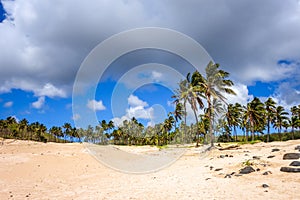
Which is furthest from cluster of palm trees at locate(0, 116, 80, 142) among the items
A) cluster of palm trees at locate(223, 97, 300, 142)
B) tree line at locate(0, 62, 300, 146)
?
cluster of palm trees at locate(223, 97, 300, 142)

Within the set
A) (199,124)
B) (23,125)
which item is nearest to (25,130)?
(23,125)

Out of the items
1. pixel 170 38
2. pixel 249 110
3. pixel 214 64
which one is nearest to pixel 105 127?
pixel 249 110

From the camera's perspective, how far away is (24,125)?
132 m

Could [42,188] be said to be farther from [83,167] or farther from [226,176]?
[226,176]

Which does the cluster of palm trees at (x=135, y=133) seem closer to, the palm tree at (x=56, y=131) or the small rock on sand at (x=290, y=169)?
the palm tree at (x=56, y=131)

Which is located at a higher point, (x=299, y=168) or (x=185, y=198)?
(x=299, y=168)

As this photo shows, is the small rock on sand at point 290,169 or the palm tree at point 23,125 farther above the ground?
the palm tree at point 23,125

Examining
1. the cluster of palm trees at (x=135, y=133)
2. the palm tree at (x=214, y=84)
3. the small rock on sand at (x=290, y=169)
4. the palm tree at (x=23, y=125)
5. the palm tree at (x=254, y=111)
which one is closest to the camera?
the small rock on sand at (x=290, y=169)

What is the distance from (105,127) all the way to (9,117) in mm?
55372

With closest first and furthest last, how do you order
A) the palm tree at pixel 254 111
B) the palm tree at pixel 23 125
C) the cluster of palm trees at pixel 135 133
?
the palm tree at pixel 254 111 < the cluster of palm trees at pixel 135 133 < the palm tree at pixel 23 125

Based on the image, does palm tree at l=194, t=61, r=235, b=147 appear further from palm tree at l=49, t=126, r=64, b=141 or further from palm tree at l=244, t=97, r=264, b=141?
palm tree at l=49, t=126, r=64, b=141

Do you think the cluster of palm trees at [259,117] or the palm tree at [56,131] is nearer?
the cluster of palm trees at [259,117]

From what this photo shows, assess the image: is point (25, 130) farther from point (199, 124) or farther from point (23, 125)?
point (199, 124)

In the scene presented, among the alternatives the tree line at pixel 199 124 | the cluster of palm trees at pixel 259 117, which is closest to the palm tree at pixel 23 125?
the tree line at pixel 199 124
